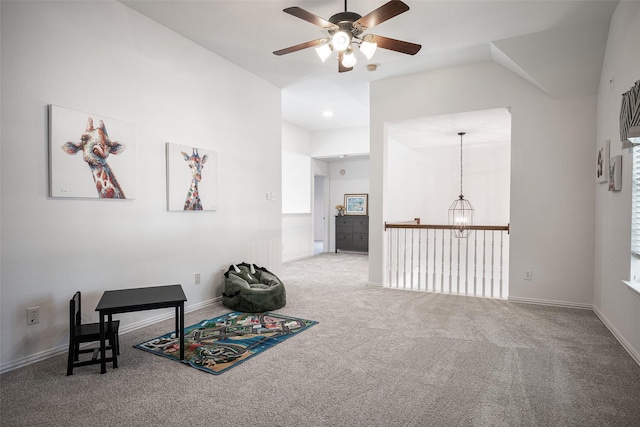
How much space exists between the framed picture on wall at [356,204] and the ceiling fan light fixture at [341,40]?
256 inches

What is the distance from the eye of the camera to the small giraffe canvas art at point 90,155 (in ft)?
8.99

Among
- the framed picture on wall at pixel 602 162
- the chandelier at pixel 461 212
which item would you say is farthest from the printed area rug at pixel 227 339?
the chandelier at pixel 461 212

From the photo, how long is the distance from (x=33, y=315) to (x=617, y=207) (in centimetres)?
483

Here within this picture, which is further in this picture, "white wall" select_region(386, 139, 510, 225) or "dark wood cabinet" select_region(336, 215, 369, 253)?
"dark wood cabinet" select_region(336, 215, 369, 253)

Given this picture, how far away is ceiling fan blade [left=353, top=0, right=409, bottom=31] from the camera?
2.42m

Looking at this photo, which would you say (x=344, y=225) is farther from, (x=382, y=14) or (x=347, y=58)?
(x=382, y=14)

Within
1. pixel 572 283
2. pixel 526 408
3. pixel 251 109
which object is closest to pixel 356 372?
pixel 526 408

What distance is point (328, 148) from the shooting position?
848 cm

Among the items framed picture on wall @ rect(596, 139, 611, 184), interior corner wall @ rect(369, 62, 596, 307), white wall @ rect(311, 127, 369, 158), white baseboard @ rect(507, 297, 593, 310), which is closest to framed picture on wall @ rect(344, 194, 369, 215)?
white wall @ rect(311, 127, 369, 158)

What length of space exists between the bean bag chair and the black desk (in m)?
1.09

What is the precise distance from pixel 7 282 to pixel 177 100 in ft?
7.31

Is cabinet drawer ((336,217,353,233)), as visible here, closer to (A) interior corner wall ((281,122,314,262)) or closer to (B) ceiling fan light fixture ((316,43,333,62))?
(A) interior corner wall ((281,122,314,262))

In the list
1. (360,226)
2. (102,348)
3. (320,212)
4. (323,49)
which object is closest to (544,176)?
(323,49)

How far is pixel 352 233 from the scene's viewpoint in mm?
9109
